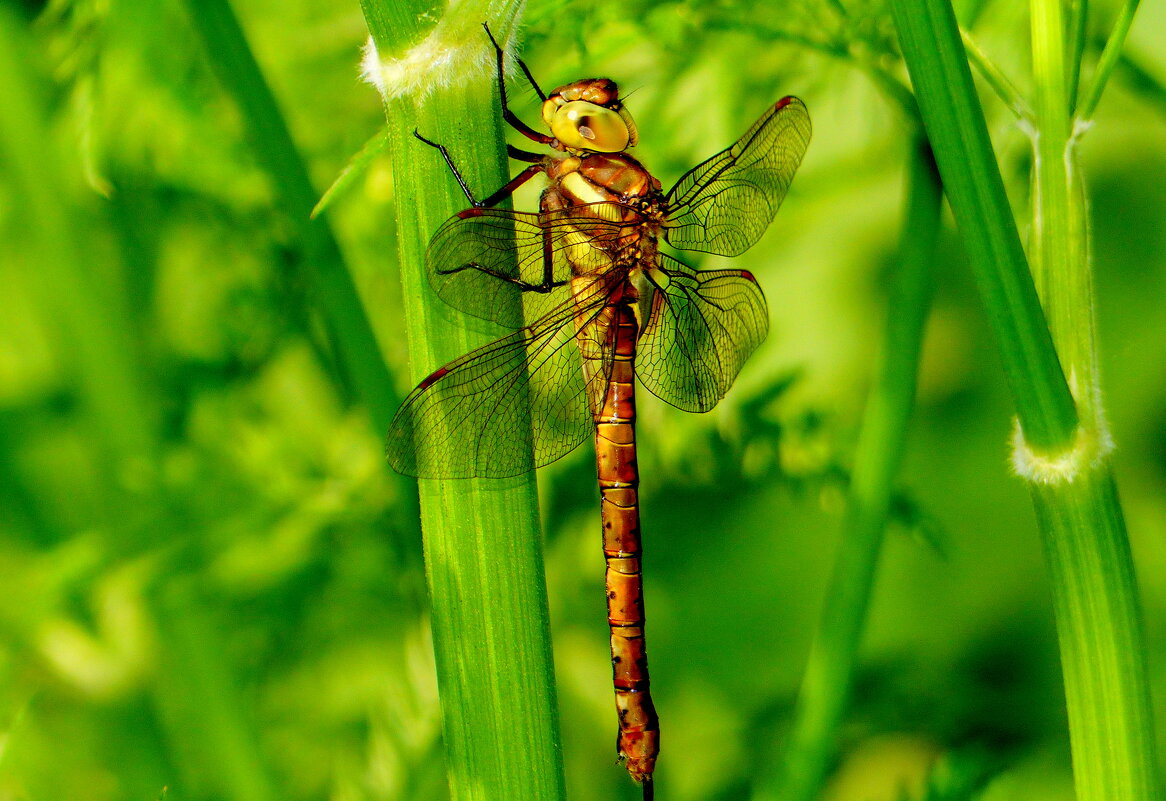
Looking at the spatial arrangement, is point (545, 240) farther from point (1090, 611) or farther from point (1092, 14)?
point (1092, 14)

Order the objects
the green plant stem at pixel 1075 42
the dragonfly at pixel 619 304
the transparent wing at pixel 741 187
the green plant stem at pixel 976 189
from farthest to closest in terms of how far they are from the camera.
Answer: the transparent wing at pixel 741 187 < the dragonfly at pixel 619 304 < the green plant stem at pixel 1075 42 < the green plant stem at pixel 976 189

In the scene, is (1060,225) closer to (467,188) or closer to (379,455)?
(467,188)

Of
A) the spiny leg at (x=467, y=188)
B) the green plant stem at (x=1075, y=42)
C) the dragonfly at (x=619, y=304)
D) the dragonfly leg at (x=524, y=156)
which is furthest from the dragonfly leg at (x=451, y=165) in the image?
the green plant stem at (x=1075, y=42)

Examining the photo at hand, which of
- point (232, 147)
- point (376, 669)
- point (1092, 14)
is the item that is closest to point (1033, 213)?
point (1092, 14)

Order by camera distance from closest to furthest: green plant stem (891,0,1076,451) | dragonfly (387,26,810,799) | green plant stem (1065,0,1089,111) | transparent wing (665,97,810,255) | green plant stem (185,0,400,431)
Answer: green plant stem (891,0,1076,451)
green plant stem (1065,0,1089,111)
green plant stem (185,0,400,431)
dragonfly (387,26,810,799)
transparent wing (665,97,810,255)

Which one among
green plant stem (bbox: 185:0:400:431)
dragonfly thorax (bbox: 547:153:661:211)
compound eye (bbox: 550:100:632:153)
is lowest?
green plant stem (bbox: 185:0:400:431)

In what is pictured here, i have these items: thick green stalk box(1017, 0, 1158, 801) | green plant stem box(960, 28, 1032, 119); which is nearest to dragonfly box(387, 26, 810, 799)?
green plant stem box(960, 28, 1032, 119)

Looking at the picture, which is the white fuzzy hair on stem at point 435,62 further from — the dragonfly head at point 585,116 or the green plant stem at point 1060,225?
the green plant stem at point 1060,225

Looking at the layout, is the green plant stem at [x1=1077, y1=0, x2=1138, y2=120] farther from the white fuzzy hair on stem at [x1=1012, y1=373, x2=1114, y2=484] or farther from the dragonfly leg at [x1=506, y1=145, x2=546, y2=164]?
the dragonfly leg at [x1=506, y1=145, x2=546, y2=164]
